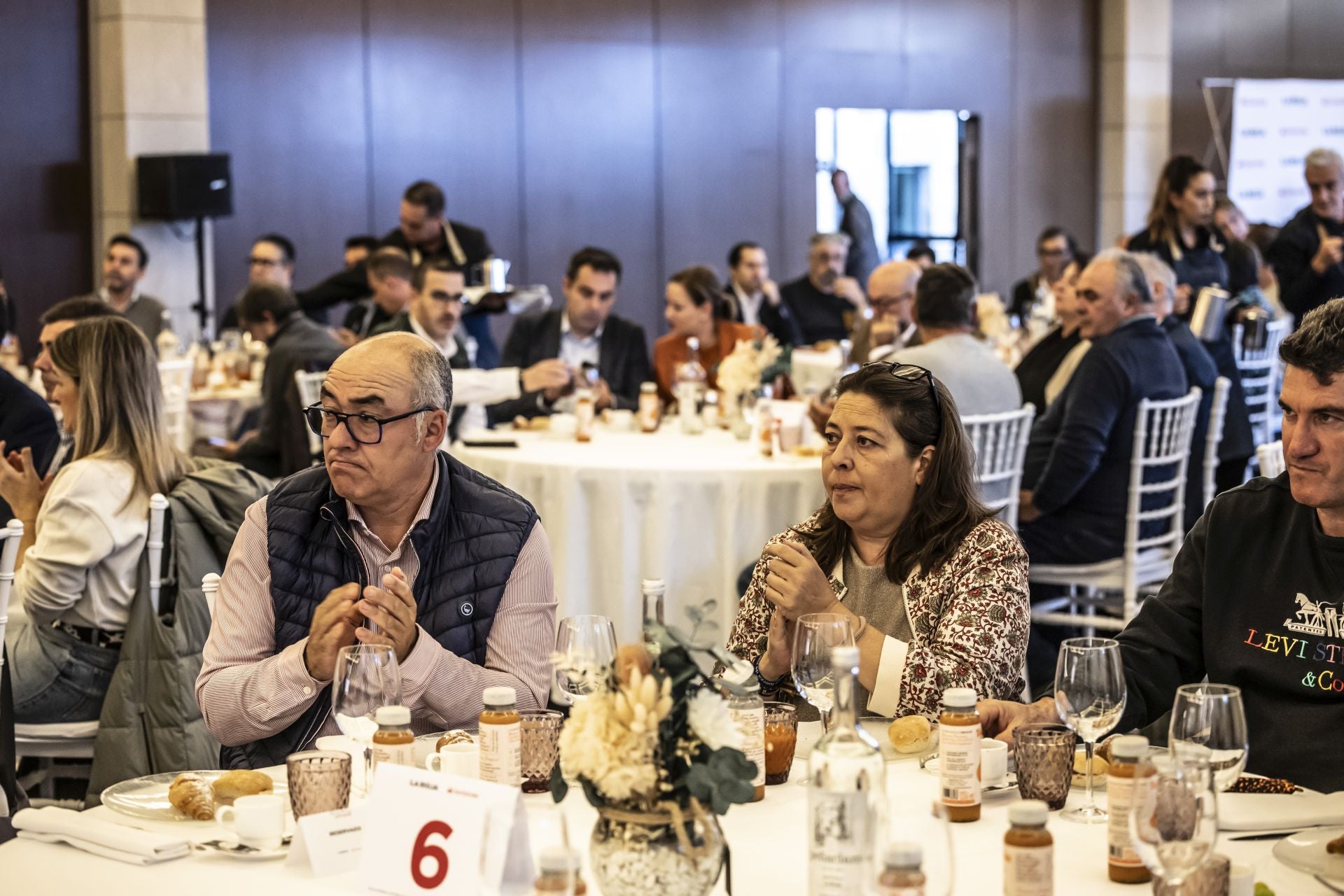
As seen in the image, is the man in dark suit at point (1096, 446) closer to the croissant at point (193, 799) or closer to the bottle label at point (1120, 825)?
the bottle label at point (1120, 825)

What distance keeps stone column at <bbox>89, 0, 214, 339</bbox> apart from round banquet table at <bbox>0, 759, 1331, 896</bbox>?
27.5ft

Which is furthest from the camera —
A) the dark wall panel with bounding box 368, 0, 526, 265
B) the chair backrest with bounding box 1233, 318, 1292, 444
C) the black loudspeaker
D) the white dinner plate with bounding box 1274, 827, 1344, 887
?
the dark wall panel with bounding box 368, 0, 526, 265

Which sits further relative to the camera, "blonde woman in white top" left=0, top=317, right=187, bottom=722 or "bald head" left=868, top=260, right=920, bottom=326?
"bald head" left=868, top=260, right=920, bottom=326

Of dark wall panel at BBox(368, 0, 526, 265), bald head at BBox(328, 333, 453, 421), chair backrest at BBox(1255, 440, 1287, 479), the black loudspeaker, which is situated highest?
dark wall panel at BBox(368, 0, 526, 265)

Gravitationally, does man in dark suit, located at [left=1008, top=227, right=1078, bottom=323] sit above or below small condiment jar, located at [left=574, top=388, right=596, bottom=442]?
above

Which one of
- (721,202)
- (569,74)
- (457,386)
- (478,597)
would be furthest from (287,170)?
(478,597)

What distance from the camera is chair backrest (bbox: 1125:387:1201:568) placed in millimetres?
5094

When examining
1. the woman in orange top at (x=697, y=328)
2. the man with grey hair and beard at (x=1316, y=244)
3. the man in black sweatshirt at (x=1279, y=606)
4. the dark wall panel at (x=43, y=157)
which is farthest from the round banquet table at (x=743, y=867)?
the dark wall panel at (x=43, y=157)

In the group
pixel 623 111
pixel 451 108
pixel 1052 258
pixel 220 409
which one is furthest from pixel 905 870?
pixel 623 111

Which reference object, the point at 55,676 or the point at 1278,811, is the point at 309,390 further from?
the point at 1278,811

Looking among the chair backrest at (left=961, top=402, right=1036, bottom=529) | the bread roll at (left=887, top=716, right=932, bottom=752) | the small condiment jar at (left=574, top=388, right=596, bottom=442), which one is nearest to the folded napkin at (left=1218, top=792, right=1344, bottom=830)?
the bread roll at (left=887, top=716, right=932, bottom=752)

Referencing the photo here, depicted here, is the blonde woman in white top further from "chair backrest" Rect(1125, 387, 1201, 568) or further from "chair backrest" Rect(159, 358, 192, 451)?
"chair backrest" Rect(159, 358, 192, 451)

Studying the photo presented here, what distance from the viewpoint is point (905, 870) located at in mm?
1386

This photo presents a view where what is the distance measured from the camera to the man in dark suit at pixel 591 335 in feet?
22.3
